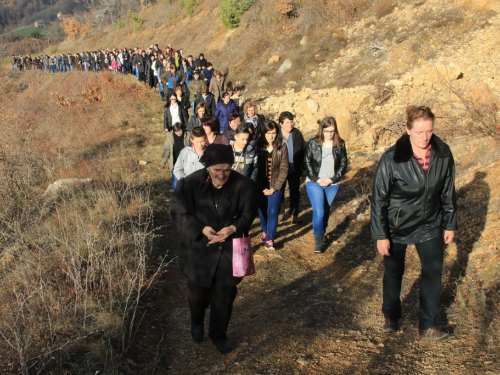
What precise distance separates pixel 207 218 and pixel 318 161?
277 centimetres

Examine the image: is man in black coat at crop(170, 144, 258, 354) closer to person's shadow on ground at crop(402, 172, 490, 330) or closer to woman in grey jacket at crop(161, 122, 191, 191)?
person's shadow on ground at crop(402, 172, 490, 330)

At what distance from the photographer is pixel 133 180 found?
1008cm

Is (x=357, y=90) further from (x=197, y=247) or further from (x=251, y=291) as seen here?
(x=197, y=247)

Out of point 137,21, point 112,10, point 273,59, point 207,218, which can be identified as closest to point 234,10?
point 273,59

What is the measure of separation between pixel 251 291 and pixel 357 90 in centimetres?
1025

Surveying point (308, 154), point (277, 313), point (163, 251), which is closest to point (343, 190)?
point (308, 154)

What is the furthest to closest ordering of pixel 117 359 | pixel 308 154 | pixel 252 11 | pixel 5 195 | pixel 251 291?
pixel 252 11, pixel 5 195, pixel 308 154, pixel 251 291, pixel 117 359

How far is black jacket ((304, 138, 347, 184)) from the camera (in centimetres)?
611

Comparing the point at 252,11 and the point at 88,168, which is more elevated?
the point at 252,11

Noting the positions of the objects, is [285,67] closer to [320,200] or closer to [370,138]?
[370,138]

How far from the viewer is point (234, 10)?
30.1 m

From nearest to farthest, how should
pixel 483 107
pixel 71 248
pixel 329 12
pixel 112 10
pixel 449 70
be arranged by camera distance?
pixel 71 248
pixel 483 107
pixel 449 70
pixel 329 12
pixel 112 10

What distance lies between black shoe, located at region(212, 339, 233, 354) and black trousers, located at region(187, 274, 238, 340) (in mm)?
35

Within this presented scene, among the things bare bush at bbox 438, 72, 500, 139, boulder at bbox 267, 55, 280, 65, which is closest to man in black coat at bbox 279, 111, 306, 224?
bare bush at bbox 438, 72, 500, 139
